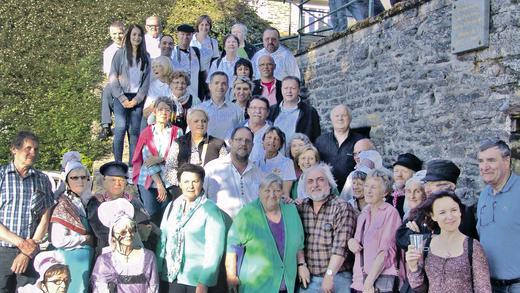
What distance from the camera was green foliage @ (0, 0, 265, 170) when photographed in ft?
47.8

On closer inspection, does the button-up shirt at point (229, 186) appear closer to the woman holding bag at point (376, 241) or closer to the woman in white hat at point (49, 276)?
the woman holding bag at point (376, 241)

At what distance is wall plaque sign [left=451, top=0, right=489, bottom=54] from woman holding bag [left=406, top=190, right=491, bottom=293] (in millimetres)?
2732

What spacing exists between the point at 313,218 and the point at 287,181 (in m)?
0.99

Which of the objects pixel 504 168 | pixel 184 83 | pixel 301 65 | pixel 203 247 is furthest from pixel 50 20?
pixel 504 168

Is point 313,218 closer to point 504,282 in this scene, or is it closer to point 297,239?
point 297,239

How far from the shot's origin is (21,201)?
5453mm

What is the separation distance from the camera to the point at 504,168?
447cm

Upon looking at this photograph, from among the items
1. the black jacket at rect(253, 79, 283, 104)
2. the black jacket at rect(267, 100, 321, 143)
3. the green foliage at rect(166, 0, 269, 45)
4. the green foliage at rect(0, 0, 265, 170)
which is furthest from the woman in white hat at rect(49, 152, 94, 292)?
the green foliage at rect(166, 0, 269, 45)

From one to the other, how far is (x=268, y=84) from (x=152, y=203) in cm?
260

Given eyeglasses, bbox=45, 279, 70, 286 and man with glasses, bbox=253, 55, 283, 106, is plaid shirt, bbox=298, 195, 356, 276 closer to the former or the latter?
eyeglasses, bbox=45, 279, 70, 286

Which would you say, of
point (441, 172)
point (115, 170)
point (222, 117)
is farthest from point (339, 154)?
point (115, 170)

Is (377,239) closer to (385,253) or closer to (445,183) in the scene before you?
(385,253)

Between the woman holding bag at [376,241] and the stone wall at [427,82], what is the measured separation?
5.87ft

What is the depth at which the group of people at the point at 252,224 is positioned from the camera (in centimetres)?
441
